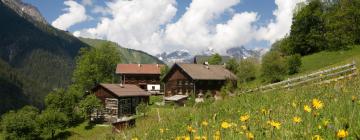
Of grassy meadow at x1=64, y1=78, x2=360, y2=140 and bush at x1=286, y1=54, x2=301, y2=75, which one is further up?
bush at x1=286, y1=54, x2=301, y2=75

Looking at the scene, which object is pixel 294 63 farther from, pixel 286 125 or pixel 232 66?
Result: pixel 286 125

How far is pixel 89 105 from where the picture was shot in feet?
186

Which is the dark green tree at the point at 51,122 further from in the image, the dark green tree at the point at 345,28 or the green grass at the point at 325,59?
the dark green tree at the point at 345,28

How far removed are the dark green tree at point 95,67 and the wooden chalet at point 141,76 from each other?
271 cm

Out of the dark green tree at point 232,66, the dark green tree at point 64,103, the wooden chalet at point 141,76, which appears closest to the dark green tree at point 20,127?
the dark green tree at point 64,103

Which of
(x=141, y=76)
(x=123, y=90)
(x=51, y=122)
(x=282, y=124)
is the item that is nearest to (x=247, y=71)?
(x=123, y=90)

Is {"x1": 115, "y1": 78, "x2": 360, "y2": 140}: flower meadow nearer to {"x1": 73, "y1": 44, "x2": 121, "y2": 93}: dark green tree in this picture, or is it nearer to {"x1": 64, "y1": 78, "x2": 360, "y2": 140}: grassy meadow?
{"x1": 64, "y1": 78, "x2": 360, "y2": 140}: grassy meadow

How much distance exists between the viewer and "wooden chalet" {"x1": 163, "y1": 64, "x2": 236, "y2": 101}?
70188 mm

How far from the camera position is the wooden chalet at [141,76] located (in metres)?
88.4

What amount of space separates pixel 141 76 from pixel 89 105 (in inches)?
1312

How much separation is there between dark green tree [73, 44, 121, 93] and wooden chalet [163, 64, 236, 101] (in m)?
15.4

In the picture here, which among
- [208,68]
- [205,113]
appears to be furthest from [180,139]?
[208,68]

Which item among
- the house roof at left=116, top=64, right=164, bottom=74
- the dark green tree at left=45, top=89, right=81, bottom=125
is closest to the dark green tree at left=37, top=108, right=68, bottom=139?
the dark green tree at left=45, top=89, right=81, bottom=125

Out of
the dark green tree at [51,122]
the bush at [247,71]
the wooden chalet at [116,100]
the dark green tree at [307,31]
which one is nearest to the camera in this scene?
the dark green tree at [51,122]
